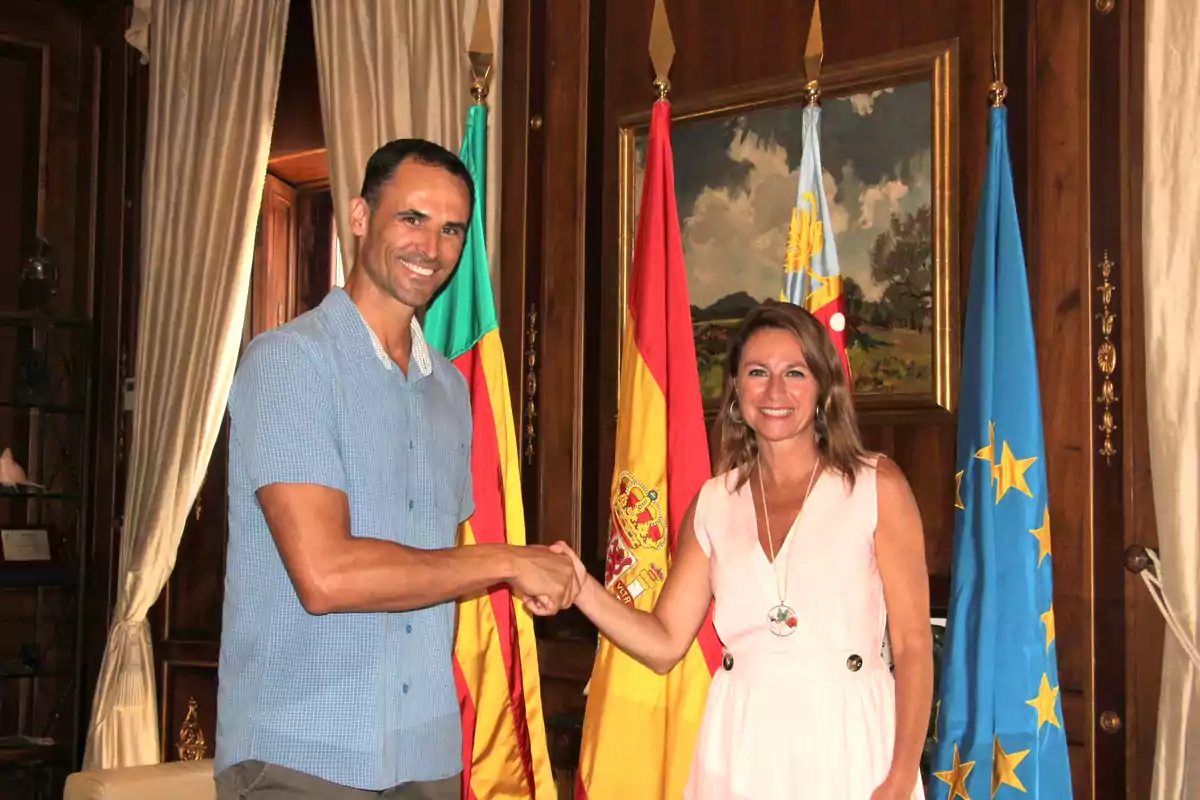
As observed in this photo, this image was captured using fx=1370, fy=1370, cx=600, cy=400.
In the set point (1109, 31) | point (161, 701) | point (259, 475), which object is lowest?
point (161, 701)

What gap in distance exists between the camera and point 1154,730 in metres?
3.18

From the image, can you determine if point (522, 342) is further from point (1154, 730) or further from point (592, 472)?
point (1154, 730)

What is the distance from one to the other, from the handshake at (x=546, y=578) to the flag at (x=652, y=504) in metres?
0.57

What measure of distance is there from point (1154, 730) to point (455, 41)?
296cm

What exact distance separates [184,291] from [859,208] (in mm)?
2833

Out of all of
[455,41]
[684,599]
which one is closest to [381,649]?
[684,599]

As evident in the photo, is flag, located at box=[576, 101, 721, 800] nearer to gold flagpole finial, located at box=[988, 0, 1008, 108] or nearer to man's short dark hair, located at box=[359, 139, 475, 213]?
gold flagpole finial, located at box=[988, 0, 1008, 108]

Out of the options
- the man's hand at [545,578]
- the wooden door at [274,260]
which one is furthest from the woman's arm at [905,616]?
the wooden door at [274,260]

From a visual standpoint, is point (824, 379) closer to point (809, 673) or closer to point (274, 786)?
point (809, 673)

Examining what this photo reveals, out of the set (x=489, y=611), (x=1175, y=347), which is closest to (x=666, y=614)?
(x=489, y=611)

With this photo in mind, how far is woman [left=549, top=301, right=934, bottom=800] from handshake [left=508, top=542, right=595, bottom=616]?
0.04 m

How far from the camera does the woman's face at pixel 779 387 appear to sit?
275 centimetres

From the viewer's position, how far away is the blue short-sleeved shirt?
2104 mm

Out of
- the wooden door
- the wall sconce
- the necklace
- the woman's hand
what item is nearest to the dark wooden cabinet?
the wall sconce
